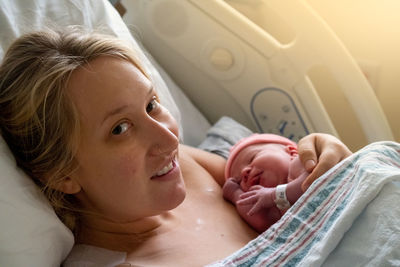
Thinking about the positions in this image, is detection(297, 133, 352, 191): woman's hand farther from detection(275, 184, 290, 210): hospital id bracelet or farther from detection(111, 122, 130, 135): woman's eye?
detection(111, 122, 130, 135): woman's eye

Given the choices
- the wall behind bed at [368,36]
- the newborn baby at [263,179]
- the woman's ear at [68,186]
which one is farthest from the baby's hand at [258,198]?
the wall behind bed at [368,36]

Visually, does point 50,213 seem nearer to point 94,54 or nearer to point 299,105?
point 94,54

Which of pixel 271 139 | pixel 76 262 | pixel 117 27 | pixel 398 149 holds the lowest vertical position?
pixel 76 262

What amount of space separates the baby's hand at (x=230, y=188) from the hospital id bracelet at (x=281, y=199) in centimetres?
17

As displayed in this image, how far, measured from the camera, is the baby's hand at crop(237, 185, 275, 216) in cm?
104

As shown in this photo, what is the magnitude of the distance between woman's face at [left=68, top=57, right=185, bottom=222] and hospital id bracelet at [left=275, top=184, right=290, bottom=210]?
0.78ft

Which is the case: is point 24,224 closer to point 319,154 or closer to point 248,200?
point 248,200

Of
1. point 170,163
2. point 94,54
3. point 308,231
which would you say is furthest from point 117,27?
point 308,231

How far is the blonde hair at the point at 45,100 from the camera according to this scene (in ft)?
2.73

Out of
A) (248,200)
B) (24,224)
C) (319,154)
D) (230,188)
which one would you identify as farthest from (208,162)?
(24,224)

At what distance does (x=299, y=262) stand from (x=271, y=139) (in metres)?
0.49

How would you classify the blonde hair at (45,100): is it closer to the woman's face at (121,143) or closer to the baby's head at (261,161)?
the woman's face at (121,143)

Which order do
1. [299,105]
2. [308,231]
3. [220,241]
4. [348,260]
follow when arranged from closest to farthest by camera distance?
[348,260] → [308,231] → [220,241] → [299,105]

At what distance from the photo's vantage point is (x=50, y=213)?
2.90 ft
